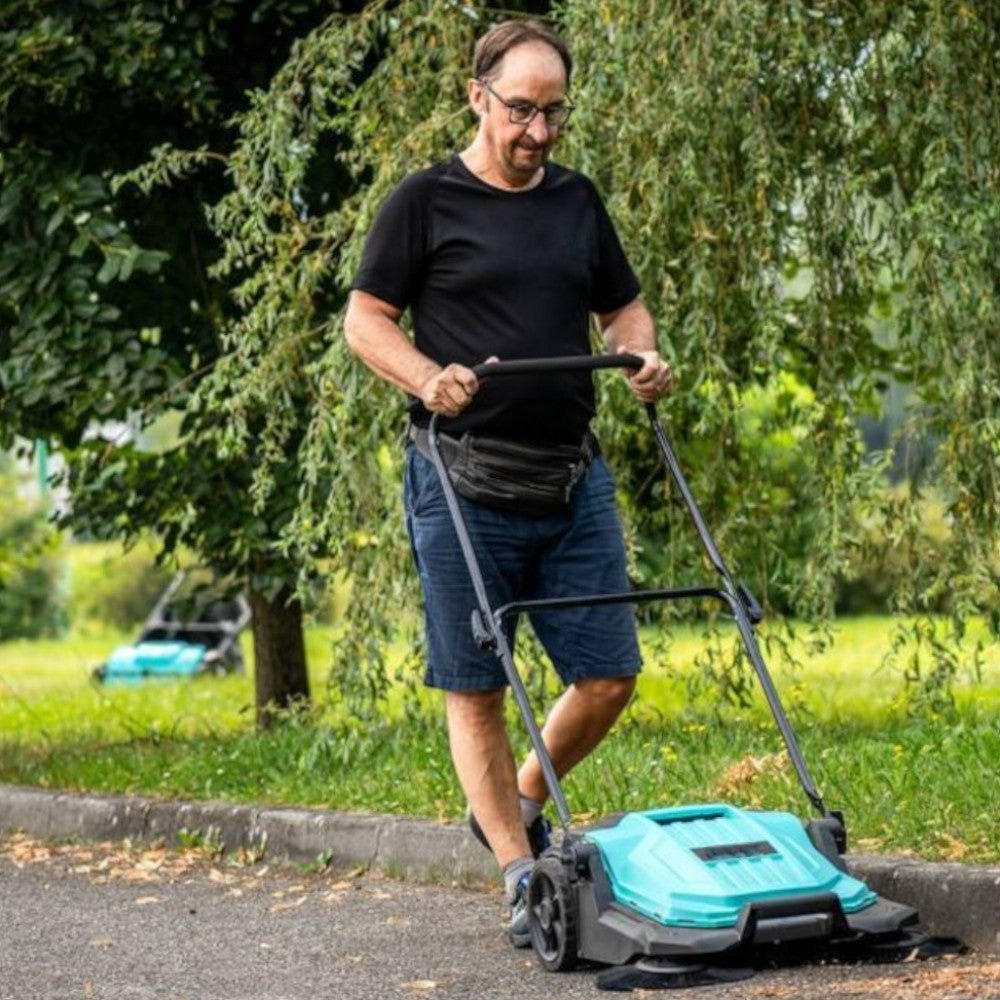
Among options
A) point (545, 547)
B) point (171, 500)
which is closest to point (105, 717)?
point (171, 500)

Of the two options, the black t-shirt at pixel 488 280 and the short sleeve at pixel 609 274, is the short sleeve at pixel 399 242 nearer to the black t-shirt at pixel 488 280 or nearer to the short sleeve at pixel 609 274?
A: the black t-shirt at pixel 488 280

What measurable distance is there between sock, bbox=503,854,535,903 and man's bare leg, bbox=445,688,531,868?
A: 0.07m

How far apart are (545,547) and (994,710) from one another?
360 centimetres

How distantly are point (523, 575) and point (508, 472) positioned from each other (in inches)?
12.1

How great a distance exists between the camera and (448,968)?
215 inches

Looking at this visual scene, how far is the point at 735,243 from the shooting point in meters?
7.73

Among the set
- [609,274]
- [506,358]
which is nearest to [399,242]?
[506,358]

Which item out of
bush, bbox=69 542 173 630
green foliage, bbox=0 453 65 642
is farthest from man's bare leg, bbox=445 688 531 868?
bush, bbox=69 542 173 630

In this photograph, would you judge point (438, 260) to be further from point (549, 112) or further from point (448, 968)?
point (448, 968)

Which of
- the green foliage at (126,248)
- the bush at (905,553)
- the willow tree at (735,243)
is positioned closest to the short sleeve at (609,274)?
the willow tree at (735,243)

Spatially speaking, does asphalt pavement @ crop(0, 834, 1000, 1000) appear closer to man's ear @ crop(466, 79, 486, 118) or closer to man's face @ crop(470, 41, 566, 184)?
man's face @ crop(470, 41, 566, 184)

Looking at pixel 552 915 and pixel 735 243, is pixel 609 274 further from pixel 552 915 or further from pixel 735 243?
pixel 735 243

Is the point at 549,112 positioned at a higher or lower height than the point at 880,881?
higher

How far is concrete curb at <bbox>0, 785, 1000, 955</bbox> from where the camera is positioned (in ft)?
18.2
